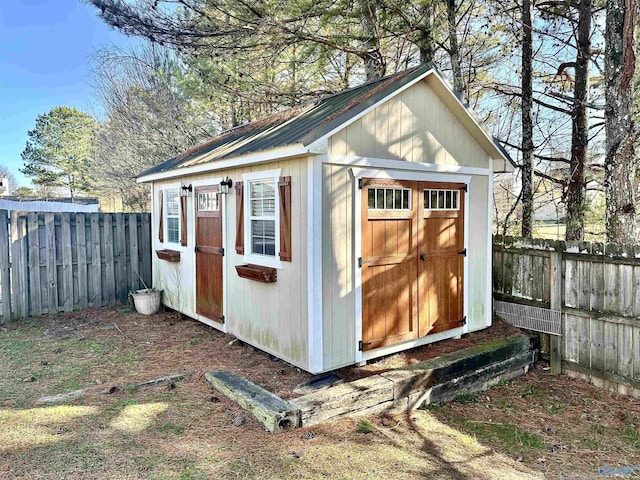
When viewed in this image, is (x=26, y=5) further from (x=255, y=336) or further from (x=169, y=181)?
(x=255, y=336)

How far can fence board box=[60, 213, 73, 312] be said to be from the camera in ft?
23.2

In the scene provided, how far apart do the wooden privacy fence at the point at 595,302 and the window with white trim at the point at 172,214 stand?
5.19 meters

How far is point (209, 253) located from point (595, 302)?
4.75 m

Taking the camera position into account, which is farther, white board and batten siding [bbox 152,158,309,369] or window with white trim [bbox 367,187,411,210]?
window with white trim [bbox 367,187,411,210]

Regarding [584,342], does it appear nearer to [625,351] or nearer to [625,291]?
[625,351]

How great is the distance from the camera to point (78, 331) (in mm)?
6168

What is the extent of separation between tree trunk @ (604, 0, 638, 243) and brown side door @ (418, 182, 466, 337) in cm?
164

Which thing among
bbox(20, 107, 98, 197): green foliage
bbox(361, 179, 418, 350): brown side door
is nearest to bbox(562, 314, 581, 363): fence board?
bbox(361, 179, 418, 350): brown side door

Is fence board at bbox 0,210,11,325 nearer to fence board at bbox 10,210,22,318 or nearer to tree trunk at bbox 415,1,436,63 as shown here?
fence board at bbox 10,210,22,318

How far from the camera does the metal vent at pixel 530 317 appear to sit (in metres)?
5.11

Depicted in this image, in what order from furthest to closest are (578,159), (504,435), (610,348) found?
(578,159)
(610,348)
(504,435)

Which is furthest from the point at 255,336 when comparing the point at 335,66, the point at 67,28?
the point at 67,28

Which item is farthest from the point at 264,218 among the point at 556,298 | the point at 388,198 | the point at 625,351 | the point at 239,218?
the point at 625,351

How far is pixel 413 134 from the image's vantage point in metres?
4.91
